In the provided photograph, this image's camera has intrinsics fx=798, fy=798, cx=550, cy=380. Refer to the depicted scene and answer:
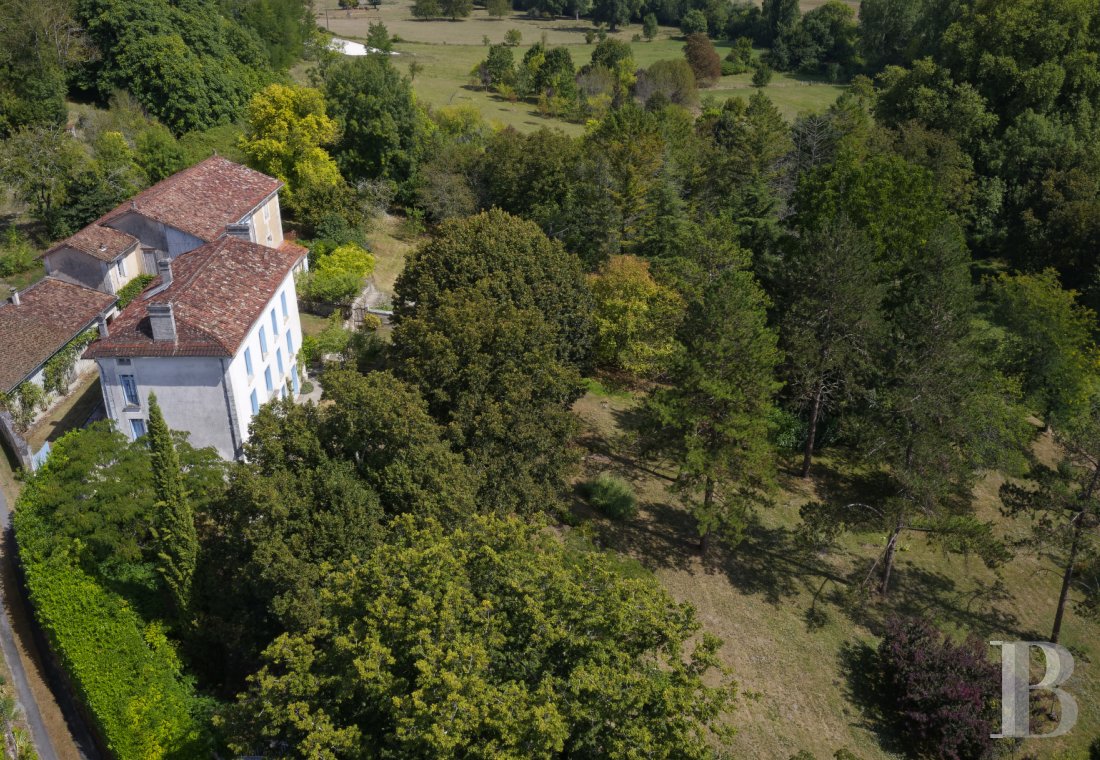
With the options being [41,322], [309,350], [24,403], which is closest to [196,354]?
[24,403]

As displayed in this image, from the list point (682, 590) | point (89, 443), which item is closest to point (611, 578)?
point (682, 590)

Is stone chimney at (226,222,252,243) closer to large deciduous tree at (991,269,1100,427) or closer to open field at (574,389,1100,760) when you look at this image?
open field at (574,389,1100,760)

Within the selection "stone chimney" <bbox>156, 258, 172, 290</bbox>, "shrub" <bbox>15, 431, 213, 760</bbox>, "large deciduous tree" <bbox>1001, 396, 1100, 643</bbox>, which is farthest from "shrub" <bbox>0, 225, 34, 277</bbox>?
"large deciduous tree" <bbox>1001, 396, 1100, 643</bbox>

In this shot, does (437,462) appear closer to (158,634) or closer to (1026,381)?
(158,634)

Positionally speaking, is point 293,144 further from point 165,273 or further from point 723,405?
point 723,405

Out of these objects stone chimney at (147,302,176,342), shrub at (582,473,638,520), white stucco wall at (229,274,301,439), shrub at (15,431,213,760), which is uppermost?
stone chimney at (147,302,176,342)
